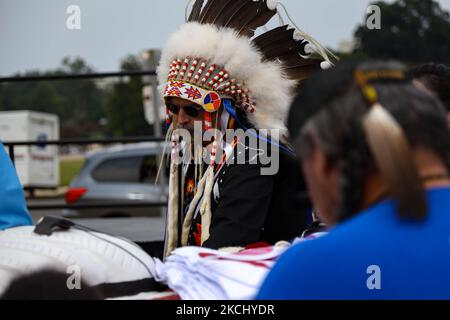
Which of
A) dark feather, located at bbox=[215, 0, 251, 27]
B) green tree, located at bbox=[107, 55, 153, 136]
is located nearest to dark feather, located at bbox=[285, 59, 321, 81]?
dark feather, located at bbox=[215, 0, 251, 27]

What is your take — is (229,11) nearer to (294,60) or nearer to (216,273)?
(294,60)

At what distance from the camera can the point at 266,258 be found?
1683mm

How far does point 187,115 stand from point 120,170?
734 cm

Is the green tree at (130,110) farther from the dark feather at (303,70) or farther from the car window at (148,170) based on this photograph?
the dark feather at (303,70)

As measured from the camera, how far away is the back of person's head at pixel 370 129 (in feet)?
3.73

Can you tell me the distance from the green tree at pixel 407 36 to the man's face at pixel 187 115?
45.1 ft

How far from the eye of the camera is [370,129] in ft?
3.75

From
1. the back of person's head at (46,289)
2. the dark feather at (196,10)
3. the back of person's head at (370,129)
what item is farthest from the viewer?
the dark feather at (196,10)

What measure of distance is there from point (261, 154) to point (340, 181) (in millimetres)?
1568

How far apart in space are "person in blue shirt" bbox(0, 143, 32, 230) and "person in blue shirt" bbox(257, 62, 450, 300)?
1.30 meters

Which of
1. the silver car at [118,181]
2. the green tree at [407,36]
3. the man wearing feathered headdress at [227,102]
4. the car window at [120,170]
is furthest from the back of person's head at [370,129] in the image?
the green tree at [407,36]

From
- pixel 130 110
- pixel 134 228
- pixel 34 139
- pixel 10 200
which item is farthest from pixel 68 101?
pixel 10 200

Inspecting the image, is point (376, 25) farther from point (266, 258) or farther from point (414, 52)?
point (414, 52)
